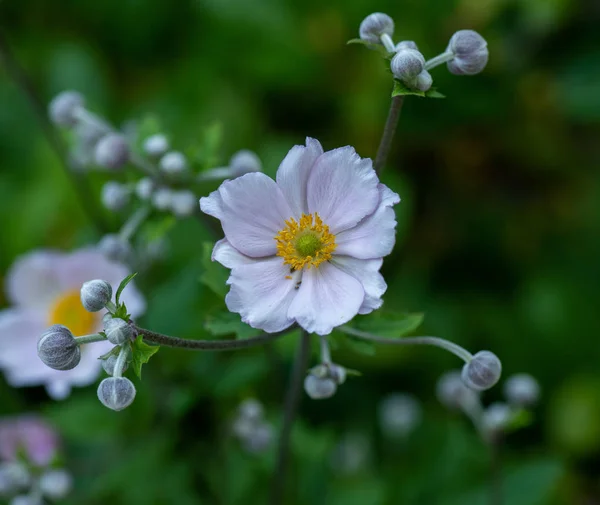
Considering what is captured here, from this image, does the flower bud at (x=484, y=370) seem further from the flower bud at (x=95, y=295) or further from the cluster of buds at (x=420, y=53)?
the flower bud at (x=95, y=295)

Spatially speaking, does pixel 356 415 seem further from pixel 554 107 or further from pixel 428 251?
pixel 554 107

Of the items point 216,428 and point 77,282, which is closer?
point 216,428

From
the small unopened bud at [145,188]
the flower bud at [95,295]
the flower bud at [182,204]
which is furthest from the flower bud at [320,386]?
the small unopened bud at [145,188]

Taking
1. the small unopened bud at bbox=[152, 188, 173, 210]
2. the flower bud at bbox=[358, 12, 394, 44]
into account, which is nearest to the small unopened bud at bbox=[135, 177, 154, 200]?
the small unopened bud at bbox=[152, 188, 173, 210]

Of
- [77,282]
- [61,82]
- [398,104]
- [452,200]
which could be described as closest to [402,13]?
[452,200]


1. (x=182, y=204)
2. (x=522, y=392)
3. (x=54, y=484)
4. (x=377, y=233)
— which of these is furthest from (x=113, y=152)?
(x=522, y=392)

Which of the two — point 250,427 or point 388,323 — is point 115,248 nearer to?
point 250,427
